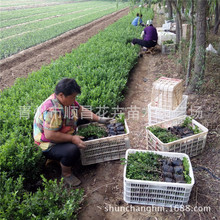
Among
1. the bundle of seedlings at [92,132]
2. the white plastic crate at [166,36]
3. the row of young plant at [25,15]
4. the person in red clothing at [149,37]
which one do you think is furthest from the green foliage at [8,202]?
the row of young plant at [25,15]

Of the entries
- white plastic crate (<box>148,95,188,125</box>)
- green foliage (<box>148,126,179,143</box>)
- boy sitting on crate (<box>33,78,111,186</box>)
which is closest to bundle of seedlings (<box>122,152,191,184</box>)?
green foliage (<box>148,126,179,143</box>)

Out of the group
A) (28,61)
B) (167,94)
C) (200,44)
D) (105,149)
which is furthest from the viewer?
(28,61)

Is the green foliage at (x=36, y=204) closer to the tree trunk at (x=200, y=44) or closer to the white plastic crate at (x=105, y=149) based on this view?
the white plastic crate at (x=105, y=149)

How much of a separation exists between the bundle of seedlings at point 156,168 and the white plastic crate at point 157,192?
88 millimetres

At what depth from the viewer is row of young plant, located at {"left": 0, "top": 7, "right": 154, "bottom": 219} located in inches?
88.0

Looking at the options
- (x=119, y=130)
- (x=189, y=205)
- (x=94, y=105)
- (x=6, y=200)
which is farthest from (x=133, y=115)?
(x=6, y=200)

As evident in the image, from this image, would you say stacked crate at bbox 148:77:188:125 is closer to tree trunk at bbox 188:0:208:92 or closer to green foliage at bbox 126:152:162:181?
tree trunk at bbox 188:0:208:92

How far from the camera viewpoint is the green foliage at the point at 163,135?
3.32 meters

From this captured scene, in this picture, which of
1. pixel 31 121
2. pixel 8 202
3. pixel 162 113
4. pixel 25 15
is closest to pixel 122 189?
pixel 8 202

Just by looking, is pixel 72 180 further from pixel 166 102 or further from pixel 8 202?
pixel 166 102

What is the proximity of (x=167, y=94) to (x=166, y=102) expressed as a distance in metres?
0.18

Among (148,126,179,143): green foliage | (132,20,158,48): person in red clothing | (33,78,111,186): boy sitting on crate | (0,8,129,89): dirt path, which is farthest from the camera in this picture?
(132,20,158,48): person in red clothing

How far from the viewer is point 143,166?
273cm

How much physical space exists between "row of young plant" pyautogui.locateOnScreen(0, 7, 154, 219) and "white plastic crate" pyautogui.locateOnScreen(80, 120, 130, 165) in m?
0.66
